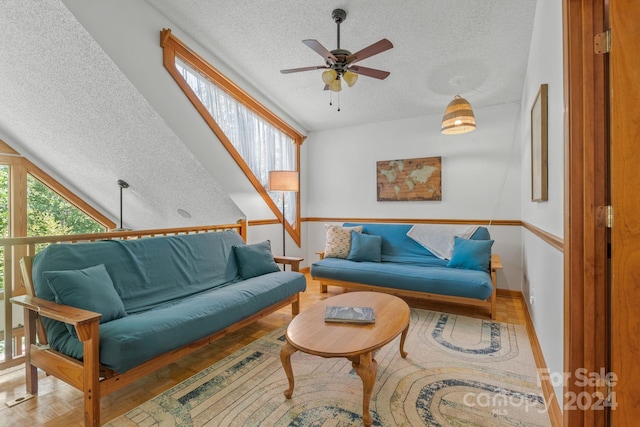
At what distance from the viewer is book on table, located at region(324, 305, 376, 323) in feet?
5.64

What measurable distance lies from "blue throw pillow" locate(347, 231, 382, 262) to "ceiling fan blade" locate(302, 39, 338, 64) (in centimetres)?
212

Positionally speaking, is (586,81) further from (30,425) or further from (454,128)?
(30,425)

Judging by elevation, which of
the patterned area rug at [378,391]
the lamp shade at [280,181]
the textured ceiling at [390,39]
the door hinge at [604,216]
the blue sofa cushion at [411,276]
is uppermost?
the textured ceiling at [390,39]

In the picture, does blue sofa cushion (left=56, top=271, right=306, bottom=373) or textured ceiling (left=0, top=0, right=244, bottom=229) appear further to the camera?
textured ceiling (left=0, top=0, right=244, bottom=229)

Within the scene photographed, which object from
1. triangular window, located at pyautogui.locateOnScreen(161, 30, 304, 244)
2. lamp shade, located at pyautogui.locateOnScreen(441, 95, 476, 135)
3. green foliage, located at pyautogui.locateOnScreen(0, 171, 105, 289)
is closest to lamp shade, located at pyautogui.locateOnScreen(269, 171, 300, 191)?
triangular window, located at pyautogui.locateOnScreen(161, 30, 304, 244)

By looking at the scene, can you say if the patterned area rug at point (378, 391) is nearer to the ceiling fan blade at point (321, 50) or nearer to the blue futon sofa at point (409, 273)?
the blue futon sofa at point (409, 273)

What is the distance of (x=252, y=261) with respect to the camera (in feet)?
9.24

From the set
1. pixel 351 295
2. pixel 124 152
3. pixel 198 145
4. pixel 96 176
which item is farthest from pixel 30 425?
pixel 96 176

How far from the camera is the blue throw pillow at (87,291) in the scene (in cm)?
158

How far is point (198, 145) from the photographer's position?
2904 millimetres

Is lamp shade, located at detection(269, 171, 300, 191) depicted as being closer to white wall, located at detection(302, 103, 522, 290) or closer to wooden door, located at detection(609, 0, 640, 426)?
white wall, located at detection(302, 103, 522, 290)

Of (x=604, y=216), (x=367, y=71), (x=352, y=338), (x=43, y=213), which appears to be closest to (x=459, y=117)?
(x=367, y=71)

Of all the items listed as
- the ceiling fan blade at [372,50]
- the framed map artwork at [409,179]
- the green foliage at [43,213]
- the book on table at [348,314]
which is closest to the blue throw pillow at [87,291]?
the book on table at [348,314]

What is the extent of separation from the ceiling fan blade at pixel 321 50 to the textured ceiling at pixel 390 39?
48cm
